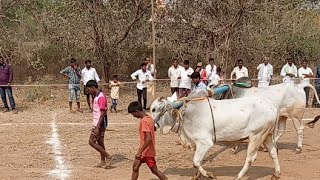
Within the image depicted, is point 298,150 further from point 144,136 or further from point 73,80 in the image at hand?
point 73,80

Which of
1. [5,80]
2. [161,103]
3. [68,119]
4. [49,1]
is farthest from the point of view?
[49,1]

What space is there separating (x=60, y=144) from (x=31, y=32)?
10.5m

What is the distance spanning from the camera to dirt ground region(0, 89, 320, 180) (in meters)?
9.16

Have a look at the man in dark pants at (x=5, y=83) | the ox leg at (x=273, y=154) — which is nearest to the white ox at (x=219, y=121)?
the ox leg at (x=273, y=154)

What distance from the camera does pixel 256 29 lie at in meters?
20.5

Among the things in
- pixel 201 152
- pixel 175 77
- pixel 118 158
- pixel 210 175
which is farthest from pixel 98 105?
pixel 175 77

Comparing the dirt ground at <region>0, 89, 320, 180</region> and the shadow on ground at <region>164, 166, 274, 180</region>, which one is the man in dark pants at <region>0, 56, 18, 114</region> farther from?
the shadow on ground at <region>164, 166, 274, 180</region>

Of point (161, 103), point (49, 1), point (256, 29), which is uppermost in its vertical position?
point (49, 1)

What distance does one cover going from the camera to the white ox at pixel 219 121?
27.7 feet

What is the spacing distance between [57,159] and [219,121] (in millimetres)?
3349

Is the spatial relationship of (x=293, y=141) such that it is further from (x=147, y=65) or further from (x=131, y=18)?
(x=131, y=18)

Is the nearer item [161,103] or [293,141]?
[161,103]

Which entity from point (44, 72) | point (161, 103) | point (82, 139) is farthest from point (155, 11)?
point (161, 103)

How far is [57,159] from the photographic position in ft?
33.3
